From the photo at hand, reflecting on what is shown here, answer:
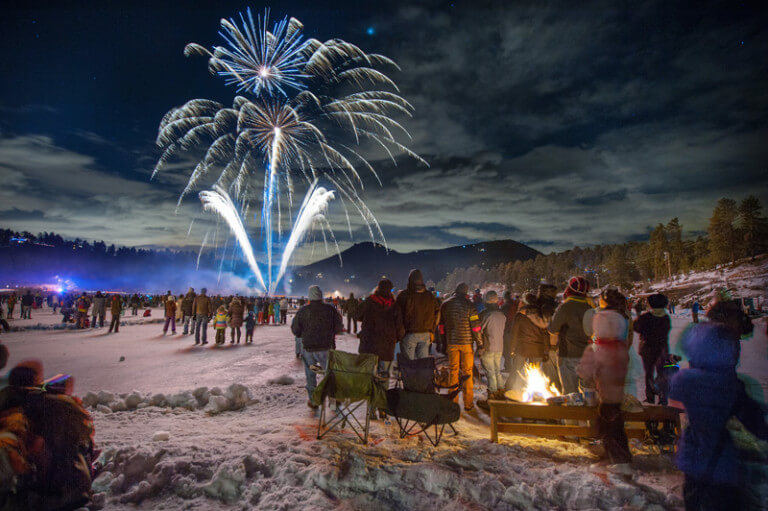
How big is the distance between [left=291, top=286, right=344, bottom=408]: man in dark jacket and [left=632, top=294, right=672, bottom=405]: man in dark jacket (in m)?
5.09

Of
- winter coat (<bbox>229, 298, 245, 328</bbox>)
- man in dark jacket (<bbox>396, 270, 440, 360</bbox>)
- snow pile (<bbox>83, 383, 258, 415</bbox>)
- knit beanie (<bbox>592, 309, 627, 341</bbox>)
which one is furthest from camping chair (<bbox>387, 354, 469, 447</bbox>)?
winter coat (<bbox>229, 298, 245, 328</bbox>)

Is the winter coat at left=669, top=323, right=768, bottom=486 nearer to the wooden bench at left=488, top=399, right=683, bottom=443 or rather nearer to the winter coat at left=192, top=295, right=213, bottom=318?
the wooden bench at left=488, top=399, right=683, bottom=443

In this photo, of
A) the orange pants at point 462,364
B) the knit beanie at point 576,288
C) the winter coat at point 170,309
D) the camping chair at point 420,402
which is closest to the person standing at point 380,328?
the camping chair at point 420,402

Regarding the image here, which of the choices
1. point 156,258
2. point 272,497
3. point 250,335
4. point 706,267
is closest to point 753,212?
point 706,267

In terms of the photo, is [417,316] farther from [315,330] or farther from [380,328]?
[315,330]

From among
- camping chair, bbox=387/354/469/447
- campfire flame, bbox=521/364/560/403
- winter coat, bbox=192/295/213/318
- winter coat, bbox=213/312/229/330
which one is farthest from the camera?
winter coat, bbox=213/312/229/330

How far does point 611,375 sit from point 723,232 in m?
97.7

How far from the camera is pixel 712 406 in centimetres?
265

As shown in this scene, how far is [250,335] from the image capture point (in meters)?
16.5

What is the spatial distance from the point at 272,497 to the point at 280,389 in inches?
167

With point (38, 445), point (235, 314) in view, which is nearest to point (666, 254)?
point (235, 314)

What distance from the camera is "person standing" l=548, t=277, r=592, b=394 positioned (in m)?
5.48

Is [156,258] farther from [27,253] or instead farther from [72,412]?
[72,412]

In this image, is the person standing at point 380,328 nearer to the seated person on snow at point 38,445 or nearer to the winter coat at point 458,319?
the winter coat at point 458,319
